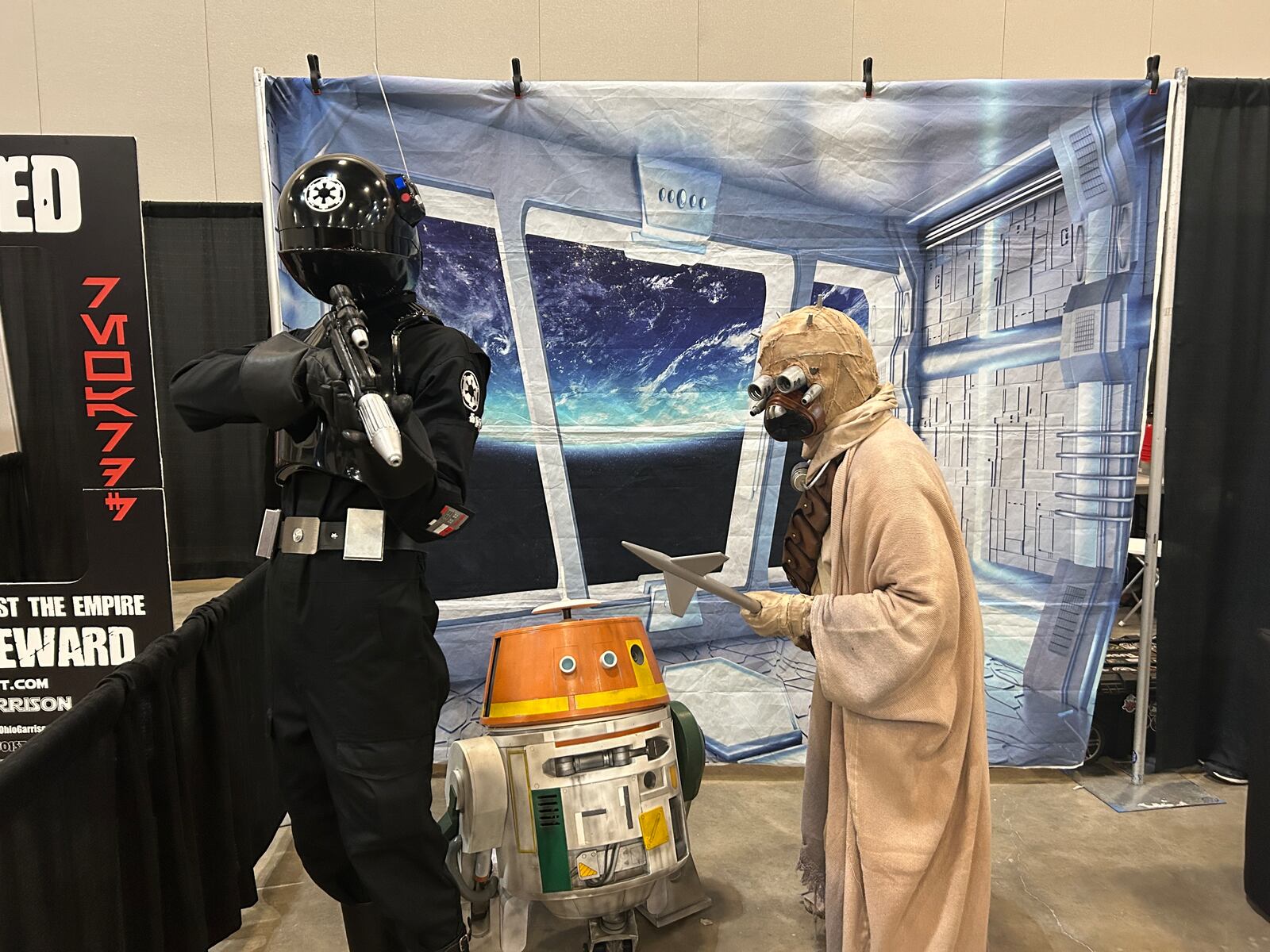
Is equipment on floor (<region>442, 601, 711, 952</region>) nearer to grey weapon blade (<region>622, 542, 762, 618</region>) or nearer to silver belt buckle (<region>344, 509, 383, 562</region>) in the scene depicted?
grey weapon blade (<region>622, 542, 762, 618</region>)

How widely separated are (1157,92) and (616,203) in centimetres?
189

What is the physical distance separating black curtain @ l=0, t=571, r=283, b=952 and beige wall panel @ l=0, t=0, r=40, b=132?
11.2 feet

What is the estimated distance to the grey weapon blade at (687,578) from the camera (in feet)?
5.55

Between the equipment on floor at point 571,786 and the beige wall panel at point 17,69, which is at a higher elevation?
the beige wall panel at point 17,69

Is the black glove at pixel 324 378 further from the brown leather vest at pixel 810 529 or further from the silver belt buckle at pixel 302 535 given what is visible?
the brown leather vest at pixel 810 529

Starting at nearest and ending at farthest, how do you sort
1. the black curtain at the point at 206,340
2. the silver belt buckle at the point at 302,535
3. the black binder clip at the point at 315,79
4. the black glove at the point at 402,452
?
the black glove at the point at 402,452 → the silver belt buckle at the point at 302,535 → the black binder clip at the point at 315,79 → the black curtain at the point at 206,340

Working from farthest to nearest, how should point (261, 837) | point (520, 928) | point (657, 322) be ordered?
point (657, 322) < point (261, 837) < point (520, 928)

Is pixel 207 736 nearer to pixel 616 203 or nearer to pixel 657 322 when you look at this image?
pixel 657 322

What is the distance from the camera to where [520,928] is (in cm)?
187

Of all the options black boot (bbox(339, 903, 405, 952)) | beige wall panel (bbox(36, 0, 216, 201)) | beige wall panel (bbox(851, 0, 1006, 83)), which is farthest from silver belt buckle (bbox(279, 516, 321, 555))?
beige wall panel (bbox(36, 0, 216, 201))

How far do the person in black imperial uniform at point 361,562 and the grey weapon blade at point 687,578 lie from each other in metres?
0.44

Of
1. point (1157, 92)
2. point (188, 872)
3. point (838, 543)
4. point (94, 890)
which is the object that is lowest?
point (188, 872)

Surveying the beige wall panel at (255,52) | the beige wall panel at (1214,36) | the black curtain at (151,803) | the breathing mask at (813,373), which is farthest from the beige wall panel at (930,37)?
the black curtain at (151,803)

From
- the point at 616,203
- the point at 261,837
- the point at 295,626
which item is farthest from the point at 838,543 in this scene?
the point at 261,837
